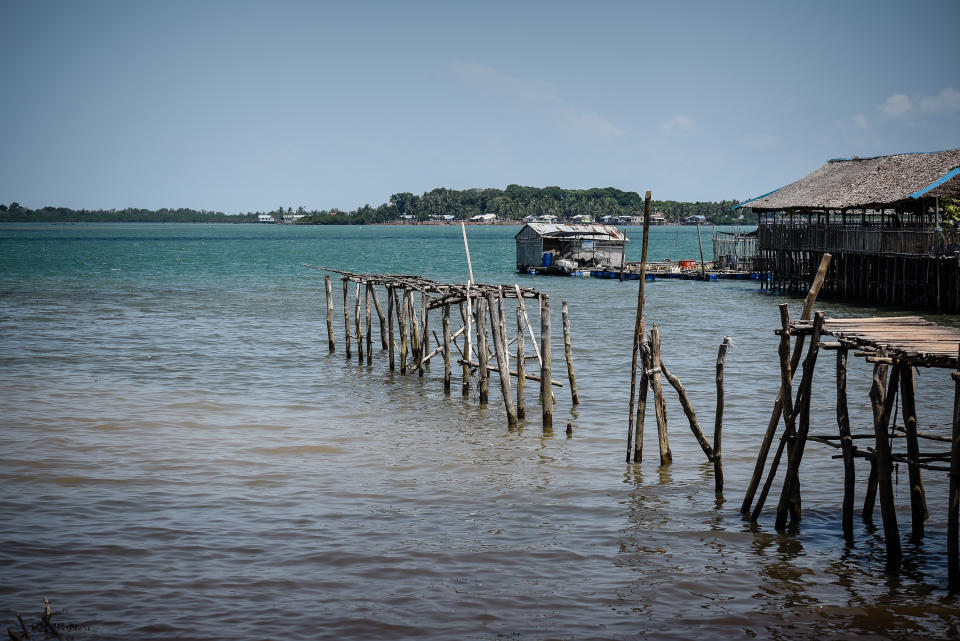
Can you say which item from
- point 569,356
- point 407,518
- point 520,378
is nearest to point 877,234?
point 569,356

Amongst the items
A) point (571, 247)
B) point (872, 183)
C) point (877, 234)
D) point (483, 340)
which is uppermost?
point (872, 183)

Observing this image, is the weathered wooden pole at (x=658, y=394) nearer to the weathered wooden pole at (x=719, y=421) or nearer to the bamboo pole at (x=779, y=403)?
the weathered wooden pole at (x=719, y=421)

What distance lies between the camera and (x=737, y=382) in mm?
18297

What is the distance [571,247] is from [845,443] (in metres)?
47.6

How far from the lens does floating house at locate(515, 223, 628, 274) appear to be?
54.9 meters

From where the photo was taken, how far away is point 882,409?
777 cm

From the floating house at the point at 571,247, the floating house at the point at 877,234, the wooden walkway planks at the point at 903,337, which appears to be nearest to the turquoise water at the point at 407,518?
the wooden walkway planks at the point at 903,337

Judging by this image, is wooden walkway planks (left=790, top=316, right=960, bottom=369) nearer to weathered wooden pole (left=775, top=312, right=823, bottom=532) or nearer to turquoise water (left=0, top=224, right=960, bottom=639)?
weathered wooden pole (left=775, top=312, right=823, bottom=532)

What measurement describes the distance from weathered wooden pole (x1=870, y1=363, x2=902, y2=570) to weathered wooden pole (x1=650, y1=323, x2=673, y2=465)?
269 centimetres

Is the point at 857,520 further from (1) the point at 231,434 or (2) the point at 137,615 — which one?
(1) the point at 231,434

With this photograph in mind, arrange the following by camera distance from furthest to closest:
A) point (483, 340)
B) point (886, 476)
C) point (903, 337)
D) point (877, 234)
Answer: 1. point (877, 234)
2. point (483, 340)
3. point (903, 337)
4. point (886, 476)

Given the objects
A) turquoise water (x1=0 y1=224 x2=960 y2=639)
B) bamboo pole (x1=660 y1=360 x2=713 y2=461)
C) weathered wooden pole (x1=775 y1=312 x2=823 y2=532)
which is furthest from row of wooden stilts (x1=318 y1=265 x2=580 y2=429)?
weathered wooden pole (x1=775 y1=312 x2=823 y2=532)

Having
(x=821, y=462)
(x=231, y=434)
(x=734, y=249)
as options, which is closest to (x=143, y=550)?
(x=231, y=434)

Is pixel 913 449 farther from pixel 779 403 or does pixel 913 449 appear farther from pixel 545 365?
pixel 545 365
